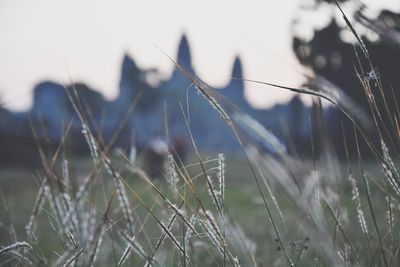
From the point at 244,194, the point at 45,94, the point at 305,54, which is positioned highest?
the point at 305,54

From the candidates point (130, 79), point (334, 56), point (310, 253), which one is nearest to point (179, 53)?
point (130, 79)

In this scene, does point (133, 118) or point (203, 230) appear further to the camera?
point (133, 118)

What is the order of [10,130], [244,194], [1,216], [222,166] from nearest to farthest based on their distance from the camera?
[222,166]
[1,216]
[244,194]
[10,130]

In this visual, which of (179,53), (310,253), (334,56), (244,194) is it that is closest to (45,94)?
(179,53)

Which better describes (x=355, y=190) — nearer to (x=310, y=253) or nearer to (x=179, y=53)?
(x=310, y=253)

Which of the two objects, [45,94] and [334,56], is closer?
[334,56]

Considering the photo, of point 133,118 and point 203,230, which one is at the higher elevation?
point 203,230

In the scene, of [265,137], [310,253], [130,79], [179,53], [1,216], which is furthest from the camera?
[179,53]

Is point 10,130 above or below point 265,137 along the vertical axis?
below

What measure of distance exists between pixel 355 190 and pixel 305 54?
36 cm

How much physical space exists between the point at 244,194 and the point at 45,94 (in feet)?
165

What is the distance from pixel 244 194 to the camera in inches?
320

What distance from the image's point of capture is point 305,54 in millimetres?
1166

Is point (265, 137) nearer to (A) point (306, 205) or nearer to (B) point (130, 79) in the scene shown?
(A) point (306, 205)
